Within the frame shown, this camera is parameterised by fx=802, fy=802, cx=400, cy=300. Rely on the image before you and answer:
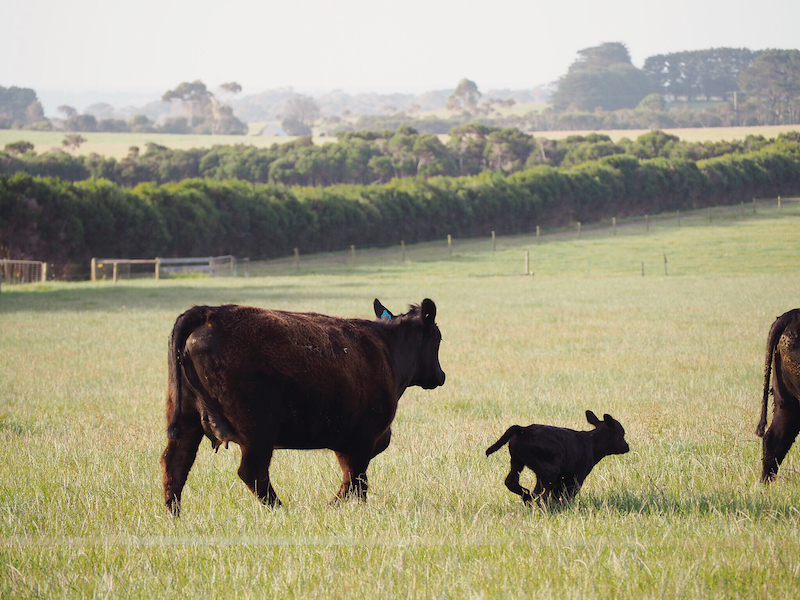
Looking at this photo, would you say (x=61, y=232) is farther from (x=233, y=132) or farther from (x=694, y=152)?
(x=233, y=132)

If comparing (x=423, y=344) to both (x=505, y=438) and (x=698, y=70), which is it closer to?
(x=505, y=438)

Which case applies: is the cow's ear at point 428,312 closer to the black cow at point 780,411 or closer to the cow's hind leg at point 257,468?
the cow's hind leg at point 257,468

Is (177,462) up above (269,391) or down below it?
below

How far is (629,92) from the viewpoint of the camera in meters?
191

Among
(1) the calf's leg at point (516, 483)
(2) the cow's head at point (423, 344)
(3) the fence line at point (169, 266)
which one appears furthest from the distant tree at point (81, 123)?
(1) the calf's leg at point (516, 483)

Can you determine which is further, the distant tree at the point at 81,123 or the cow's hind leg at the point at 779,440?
the distant tree at the point at 81,123

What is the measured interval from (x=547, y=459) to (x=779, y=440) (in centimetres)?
232

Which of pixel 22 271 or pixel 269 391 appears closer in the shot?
pixel 269 391

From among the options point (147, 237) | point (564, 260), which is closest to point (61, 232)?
point (147, 237)

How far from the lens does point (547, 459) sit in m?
5.84

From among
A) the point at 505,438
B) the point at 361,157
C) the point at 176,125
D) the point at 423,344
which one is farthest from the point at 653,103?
the point at 505,438

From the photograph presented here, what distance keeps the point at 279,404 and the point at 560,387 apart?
814 cm

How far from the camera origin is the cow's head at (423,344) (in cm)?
683

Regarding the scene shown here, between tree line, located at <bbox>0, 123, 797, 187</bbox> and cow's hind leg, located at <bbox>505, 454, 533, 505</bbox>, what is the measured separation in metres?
84.8
